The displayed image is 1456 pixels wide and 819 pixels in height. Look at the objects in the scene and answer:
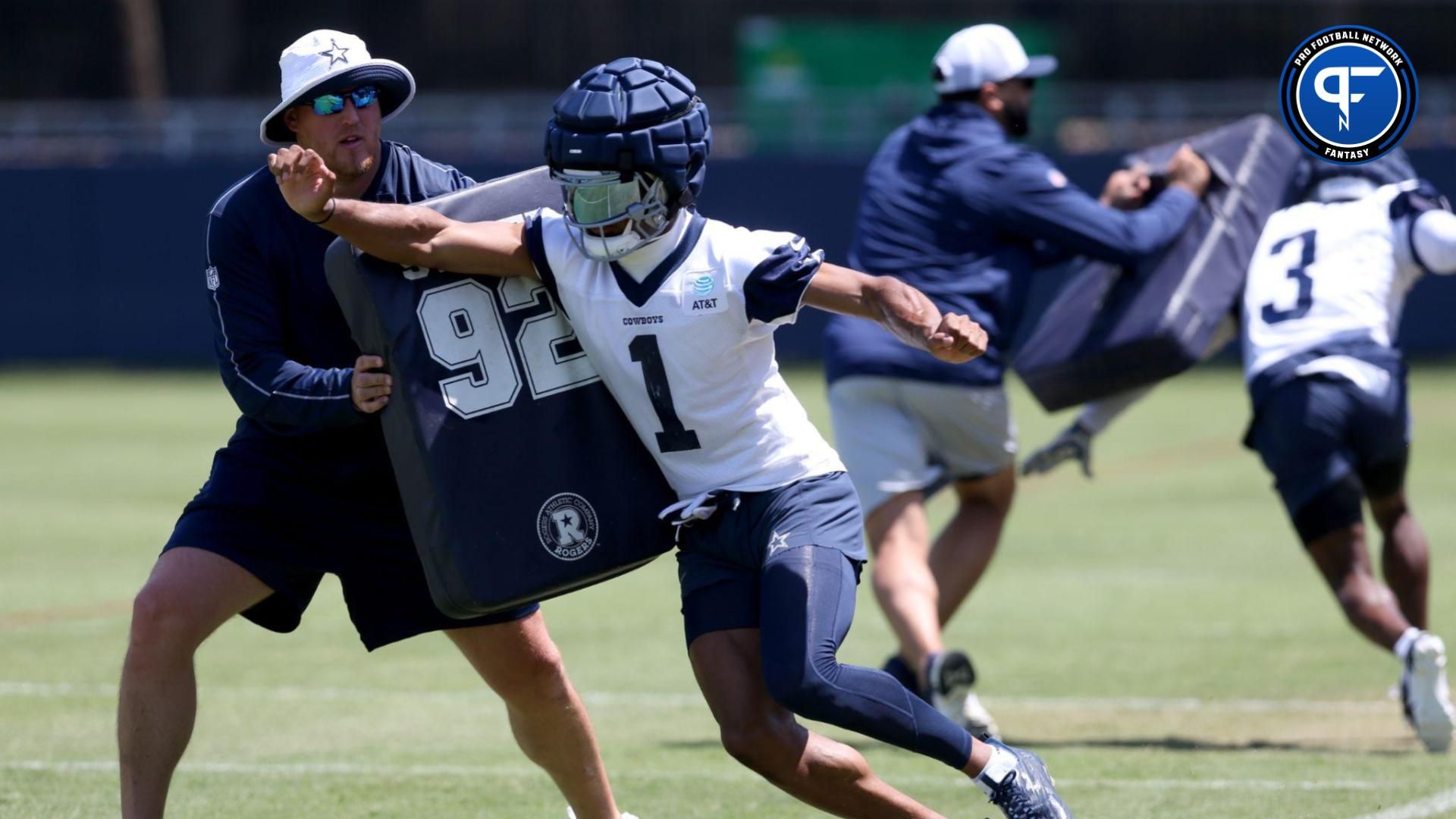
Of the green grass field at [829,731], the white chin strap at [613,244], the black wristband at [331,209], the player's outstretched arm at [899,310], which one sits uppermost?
the black wristband at [331,209]

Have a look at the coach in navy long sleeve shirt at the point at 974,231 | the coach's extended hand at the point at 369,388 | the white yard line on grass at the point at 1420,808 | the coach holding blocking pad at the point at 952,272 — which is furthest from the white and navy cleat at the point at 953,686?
the coach's extended hand at the point at 369,388

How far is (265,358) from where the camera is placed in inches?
206

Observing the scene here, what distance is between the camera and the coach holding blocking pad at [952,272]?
25.0ft

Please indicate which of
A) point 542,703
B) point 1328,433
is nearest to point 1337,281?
point 1328,433

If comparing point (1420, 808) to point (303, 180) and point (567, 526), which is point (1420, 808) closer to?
point (567, 526)

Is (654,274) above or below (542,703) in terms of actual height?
above

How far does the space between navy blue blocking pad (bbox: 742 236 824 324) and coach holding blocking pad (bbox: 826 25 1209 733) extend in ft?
8.96

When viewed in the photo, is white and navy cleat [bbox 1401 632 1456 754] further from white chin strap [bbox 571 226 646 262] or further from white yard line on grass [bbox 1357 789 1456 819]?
white chin strap [bbox 571 226 646 262]

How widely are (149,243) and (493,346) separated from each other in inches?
899

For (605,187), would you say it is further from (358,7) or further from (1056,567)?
(358,7)

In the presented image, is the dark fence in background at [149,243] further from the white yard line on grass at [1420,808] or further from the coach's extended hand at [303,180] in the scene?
the coach's extended hand at [303,180]

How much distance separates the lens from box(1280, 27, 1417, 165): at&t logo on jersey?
9773mm

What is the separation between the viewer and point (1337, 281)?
24.8 ft

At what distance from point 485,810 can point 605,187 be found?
2.29 m
